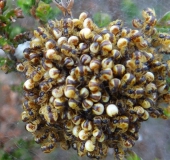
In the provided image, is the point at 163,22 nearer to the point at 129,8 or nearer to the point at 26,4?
the point at 129,8

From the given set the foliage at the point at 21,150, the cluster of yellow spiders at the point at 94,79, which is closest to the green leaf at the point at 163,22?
the cluster of yellow spiders at the point at 94,79

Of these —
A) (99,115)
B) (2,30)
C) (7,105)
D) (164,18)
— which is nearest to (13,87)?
(7,105)

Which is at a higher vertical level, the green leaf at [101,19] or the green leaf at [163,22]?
the green leaf at [163,22]

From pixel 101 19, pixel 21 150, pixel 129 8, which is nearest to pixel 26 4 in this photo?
pixel 101 19

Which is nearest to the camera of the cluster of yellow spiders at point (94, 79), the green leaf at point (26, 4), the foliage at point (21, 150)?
the cluster of yellow spiders at point (94, 79)

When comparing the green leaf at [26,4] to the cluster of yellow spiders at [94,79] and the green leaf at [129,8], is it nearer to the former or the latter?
the cluster of yellow spiders at [94,79]

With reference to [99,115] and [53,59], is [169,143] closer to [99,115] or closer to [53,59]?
[99,115]
